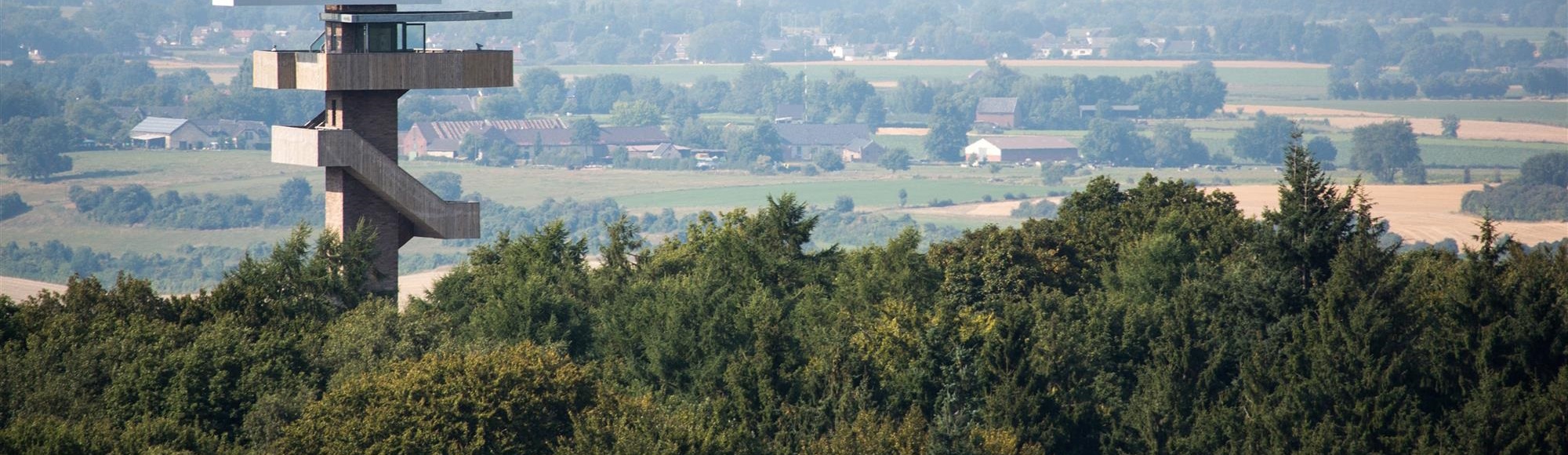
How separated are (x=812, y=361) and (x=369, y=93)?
14213mm

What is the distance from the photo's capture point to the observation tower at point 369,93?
5462 cm

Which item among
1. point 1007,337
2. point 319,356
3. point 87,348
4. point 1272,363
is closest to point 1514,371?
point 1272,363

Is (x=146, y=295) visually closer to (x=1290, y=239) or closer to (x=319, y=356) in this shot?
(x=319, y=356)

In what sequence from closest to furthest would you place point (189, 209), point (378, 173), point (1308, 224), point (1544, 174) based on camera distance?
point (378, 173) → point (1308, 224) → point (189, 209) → point (1544, 174)

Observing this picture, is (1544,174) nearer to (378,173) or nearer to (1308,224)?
(1308,224)

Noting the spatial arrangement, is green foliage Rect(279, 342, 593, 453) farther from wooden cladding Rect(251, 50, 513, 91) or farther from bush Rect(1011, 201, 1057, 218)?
bush Rect(1011, 201, 1057, 218)

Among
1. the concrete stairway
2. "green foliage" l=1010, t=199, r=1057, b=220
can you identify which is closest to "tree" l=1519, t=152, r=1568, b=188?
"green foliage" l=1010, t=199, r=1057, b=220

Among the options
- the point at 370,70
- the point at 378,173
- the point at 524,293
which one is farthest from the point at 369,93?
the point at 524,293

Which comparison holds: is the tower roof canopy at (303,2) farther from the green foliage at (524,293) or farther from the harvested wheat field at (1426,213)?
the harvested wheat field at (1426,213)

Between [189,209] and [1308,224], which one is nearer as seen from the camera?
[1308,224]

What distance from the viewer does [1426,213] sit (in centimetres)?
16925

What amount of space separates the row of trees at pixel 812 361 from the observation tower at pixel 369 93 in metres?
1.60

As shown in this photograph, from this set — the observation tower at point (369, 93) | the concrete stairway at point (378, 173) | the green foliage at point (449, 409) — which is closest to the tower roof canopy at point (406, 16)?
the observation tower at point (369, 93)

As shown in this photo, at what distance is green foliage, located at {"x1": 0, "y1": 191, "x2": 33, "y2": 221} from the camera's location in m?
181
